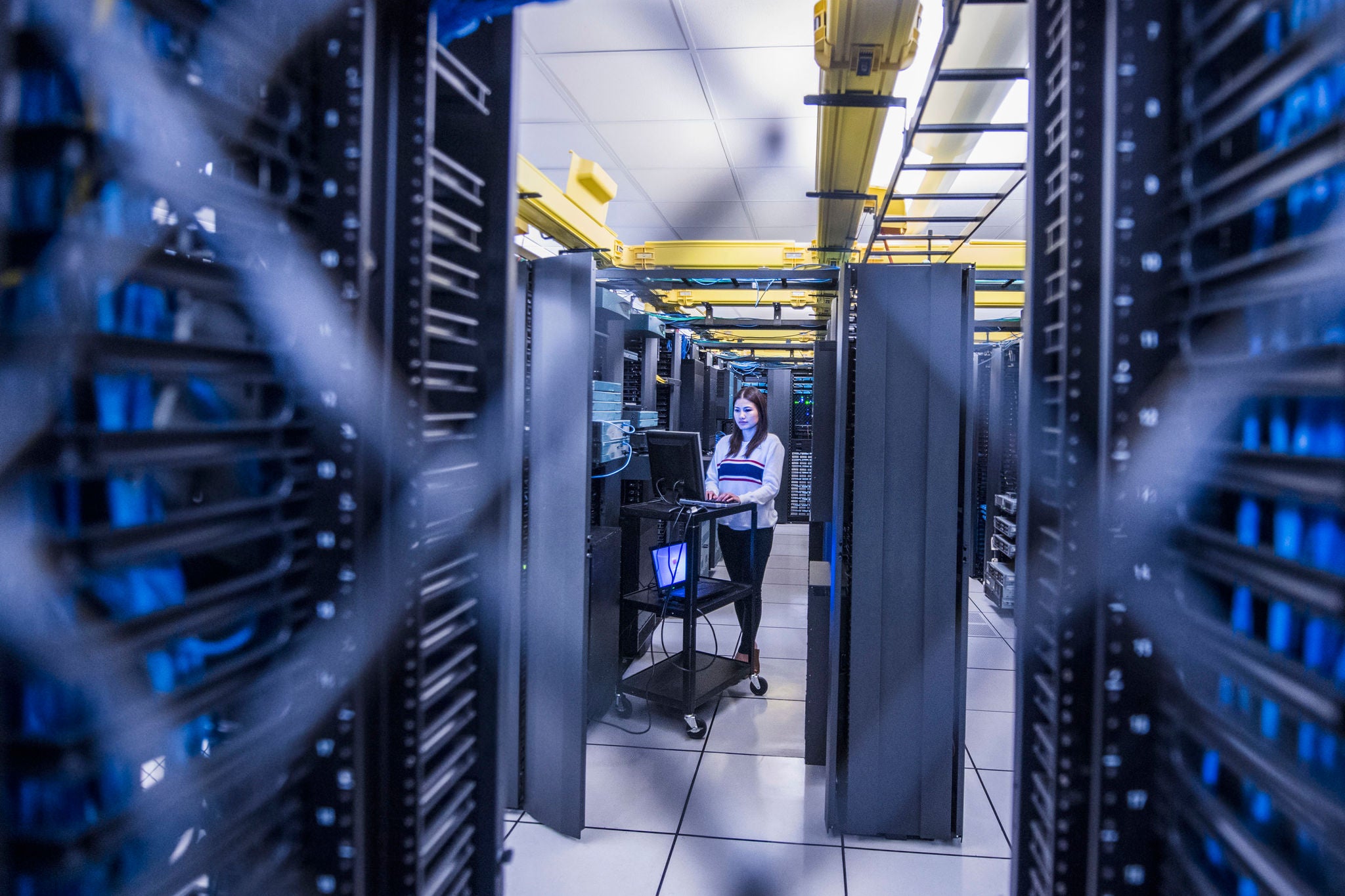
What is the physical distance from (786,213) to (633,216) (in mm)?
1173

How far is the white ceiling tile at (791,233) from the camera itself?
5.75 metres

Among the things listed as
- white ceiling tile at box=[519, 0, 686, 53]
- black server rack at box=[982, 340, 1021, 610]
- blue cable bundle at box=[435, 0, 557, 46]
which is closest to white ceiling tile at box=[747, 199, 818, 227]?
black server rack at box=[982, 340, 1021, 610]

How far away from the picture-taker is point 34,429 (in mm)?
470

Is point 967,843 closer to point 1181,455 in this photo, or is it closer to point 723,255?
point 1181,455

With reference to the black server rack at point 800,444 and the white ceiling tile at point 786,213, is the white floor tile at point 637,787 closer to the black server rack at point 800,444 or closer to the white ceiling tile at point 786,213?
the white ceiling tile at point 786,213

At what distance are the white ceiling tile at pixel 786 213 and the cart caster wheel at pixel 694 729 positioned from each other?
3.43 m

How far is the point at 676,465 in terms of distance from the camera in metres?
3.72

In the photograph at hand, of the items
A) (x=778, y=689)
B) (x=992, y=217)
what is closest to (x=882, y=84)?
(x=778, y=689)

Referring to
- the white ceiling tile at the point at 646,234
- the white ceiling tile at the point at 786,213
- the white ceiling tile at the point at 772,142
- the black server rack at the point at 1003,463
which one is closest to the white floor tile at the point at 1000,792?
the black server rack at the point at 1003,463

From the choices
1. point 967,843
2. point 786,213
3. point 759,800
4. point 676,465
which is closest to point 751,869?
point 759,800

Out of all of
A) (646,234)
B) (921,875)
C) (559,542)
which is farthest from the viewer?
(646,234)

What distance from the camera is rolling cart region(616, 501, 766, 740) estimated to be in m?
3.28

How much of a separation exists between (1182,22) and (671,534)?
300 centimetres

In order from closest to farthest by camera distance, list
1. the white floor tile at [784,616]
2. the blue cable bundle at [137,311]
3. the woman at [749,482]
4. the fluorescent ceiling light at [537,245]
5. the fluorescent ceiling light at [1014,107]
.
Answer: the blue cable bundle at [137,311] → the fluorescent ceiling light at [1014,107] → the woman at [749,482] → the white floor tile at [784,616] → the fluorescent ceiling light at [537,245]
